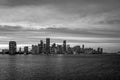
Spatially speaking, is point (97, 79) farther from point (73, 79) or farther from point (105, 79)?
point (73, 79)

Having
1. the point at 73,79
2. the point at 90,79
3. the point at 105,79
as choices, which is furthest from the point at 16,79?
the point at 105,79

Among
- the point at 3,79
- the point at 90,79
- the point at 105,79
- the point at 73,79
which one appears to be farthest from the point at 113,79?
the point at 3,79

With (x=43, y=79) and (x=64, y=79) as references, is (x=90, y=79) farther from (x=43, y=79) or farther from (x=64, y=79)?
(x=43, y=79)

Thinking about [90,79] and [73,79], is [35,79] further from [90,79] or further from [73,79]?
[90,79]

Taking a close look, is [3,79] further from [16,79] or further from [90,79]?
[90,79]

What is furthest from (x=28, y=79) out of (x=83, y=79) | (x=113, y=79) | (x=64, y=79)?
(x=113, y=79)
